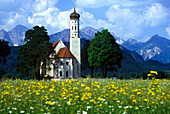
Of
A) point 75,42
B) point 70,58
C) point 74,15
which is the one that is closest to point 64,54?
point 70,58

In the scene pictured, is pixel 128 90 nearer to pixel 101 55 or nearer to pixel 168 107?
pixel 168 107

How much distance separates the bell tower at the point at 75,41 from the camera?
72.3m

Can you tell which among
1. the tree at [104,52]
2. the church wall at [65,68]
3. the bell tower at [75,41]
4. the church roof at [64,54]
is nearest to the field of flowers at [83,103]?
the tree at [104,52]

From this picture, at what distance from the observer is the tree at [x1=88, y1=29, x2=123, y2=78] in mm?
57000

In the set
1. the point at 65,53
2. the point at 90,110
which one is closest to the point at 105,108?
the point at 90,110

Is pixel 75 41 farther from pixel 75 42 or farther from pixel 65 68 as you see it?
pixel 65 68

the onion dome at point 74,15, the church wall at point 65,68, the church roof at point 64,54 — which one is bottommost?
the church wall at point 65,68

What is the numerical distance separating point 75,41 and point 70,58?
22.3ft

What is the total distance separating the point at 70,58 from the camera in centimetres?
7019

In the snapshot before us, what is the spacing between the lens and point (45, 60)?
53.8 m

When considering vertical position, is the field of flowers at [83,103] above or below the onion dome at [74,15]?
below

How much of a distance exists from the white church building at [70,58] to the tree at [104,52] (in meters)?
10.1

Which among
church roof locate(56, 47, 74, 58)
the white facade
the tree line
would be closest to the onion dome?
the white facade

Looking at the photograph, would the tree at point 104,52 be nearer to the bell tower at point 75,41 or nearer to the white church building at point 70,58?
the white church building at point 70,58
